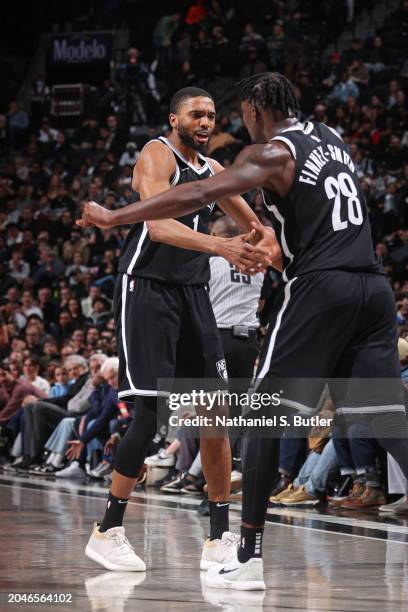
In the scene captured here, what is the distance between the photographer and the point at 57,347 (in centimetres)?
1449

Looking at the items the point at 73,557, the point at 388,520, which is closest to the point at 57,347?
the point at 388,520

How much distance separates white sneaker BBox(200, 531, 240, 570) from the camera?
476cm

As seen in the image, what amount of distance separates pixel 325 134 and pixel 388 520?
3.41 m

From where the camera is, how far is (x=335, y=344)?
3971 mm

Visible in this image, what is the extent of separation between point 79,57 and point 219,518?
18526mm

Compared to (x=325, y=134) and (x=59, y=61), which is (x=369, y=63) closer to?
(x=59, y=61)

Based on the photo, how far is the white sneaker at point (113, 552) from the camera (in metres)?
4.70

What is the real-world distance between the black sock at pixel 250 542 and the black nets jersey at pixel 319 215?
96cm

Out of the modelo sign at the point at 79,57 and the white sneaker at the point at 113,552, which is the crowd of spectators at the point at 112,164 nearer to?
the modelo sign at the point at 79,57

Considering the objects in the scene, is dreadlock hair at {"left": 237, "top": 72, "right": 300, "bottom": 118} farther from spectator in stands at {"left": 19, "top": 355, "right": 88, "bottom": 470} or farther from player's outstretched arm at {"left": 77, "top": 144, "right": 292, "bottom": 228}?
spectator in stands at {"left": 19, "top": 355, "right": 88, "bottom": 470}

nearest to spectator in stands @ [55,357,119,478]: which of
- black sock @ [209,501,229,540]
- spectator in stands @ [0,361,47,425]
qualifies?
spectator in stands @ [0,361,47,425]

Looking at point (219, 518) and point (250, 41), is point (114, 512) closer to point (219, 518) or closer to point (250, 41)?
point (219, 518)

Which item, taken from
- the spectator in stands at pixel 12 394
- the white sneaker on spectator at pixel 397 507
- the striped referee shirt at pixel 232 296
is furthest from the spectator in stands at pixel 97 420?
the white sneaker on spectator at pixel 397 507

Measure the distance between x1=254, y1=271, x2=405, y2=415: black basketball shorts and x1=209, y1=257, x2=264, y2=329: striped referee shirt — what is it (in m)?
3.07
